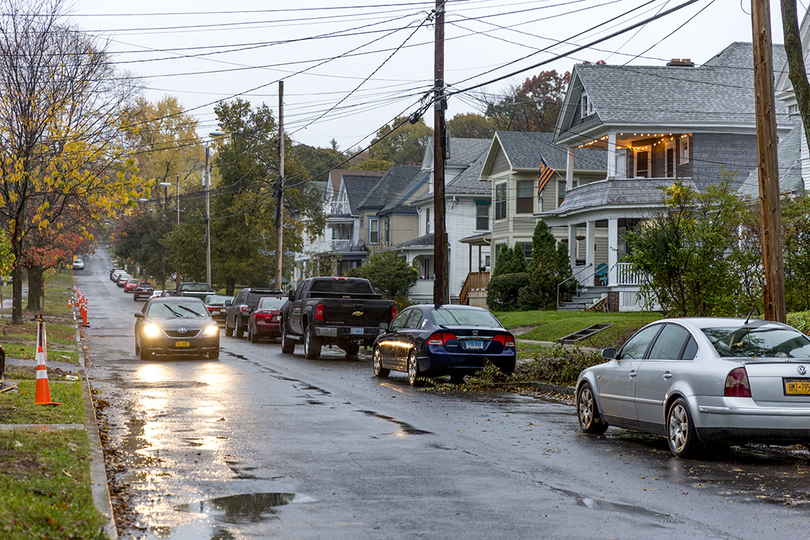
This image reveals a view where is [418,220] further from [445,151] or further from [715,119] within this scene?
[445,151]

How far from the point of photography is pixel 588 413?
1194 centimetres

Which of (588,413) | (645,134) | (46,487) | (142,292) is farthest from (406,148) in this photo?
(46,487)

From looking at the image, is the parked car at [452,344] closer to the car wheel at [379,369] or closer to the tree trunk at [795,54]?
the car wheel at [379,369]

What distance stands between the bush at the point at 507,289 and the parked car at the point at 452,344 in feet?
70.3

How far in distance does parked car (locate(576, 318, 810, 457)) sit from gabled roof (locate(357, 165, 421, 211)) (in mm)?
55267

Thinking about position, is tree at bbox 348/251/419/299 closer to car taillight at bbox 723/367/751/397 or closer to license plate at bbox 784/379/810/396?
car taillight at bbox 723/367/751/397

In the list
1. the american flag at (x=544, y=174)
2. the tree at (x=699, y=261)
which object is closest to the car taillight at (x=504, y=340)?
the tree at (x=699, y=261)

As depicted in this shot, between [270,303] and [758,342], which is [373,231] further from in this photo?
[758,342]

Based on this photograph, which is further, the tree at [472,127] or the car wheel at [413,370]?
the tree at [472,127]

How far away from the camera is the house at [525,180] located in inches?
1773

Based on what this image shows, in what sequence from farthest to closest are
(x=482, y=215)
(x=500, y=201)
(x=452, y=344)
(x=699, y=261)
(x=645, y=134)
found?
1. (x=482, y=215)
2. (x=500, y=201)
3. (x=645, y=134)
4. (x=699, y=261)
5. (x=452, y=344)

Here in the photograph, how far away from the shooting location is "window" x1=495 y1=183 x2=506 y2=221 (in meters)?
47.1

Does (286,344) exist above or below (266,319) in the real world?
below

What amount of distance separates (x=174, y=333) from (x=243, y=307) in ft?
35.7
